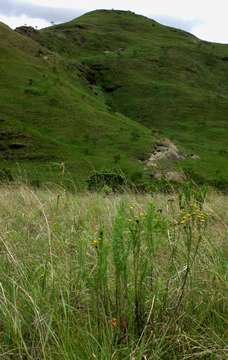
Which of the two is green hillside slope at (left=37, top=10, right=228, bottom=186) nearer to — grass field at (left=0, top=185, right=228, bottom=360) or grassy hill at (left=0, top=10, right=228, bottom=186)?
grassy hill at (left=0, top=10, right=228, bottom=186)

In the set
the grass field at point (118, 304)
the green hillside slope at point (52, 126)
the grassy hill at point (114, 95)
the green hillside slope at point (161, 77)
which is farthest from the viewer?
the green hillside slope at point (161, 77)

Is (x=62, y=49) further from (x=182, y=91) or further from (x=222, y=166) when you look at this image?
(x=222, y=166)

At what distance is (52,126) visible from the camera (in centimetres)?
3909

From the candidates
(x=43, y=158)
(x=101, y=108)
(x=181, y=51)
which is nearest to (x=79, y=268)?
(x=43, y=158)

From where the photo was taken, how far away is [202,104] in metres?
58.3

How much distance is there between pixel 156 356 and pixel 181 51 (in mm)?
73410

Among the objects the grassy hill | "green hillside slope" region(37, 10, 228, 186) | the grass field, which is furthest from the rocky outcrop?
the grass field

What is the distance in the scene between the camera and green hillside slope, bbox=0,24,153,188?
33.4m

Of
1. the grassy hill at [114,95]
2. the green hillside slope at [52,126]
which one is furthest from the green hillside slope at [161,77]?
the green hillside slope at [52,126]

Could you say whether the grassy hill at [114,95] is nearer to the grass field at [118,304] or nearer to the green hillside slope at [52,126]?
the green hillside slope at [52,126]

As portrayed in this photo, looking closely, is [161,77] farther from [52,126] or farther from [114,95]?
[52,126]

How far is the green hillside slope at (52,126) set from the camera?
3338cm

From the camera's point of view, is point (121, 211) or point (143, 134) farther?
point (143, 134)

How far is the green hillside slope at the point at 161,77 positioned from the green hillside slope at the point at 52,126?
488cm
